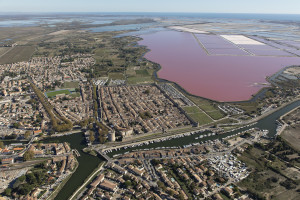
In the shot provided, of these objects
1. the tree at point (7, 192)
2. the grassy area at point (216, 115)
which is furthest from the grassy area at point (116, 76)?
the tree at point (7, 192)

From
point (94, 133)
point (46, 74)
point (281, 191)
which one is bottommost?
point (281, 191)

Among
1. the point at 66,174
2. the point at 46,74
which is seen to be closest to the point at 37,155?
the point at 66,174

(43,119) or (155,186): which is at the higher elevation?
(43,119)

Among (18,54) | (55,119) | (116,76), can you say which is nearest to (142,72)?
(116,76)

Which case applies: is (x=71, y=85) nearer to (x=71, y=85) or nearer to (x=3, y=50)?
(x=71, y=85)

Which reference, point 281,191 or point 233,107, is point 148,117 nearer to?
point 233,107
